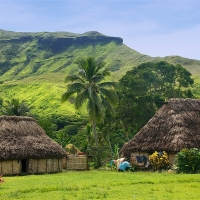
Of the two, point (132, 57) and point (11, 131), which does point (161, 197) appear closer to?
point (11, 131)

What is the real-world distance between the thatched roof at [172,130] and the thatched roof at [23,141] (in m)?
6.64

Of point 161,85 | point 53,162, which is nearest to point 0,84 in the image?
point 161,85

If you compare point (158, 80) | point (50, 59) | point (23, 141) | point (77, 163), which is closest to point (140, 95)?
point (158, 80)

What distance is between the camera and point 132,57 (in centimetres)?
14388

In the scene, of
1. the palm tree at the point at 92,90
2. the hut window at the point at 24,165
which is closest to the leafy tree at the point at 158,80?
the palm tree at the point at 92,90

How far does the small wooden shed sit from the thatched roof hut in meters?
6.38

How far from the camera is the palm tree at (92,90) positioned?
38.4 meters

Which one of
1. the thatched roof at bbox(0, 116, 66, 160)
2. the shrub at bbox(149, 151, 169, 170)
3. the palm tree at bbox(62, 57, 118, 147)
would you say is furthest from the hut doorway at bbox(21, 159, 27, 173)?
the shrub at bbox(149, 151, 169, 170)

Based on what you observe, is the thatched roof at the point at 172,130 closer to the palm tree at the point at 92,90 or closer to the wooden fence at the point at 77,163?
the wooden fence at the point at 77,163

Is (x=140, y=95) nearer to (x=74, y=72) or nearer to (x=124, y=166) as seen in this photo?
(x=124, y=166)

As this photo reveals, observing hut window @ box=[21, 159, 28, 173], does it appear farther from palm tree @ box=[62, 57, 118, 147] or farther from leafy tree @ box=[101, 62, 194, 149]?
leafy tree @ box=[101, 62, 194, 149]

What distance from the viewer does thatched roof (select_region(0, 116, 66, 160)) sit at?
30531 millimetres

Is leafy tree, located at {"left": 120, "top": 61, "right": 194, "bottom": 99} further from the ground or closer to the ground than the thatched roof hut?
further from the ground

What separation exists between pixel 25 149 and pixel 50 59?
128578mm
